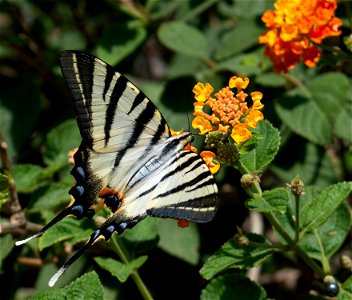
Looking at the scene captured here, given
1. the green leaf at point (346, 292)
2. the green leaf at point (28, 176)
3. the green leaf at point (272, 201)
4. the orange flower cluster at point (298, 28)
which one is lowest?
the green leaf at point (346, 292)

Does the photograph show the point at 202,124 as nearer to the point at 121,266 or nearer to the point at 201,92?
the point at 201,92

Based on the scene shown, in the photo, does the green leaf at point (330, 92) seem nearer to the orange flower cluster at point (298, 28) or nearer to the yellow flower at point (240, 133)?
the orange flower cluster at point (298, 28)

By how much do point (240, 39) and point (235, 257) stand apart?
1322 mm

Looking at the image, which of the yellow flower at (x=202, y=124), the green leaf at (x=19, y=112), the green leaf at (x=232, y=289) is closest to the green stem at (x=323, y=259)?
the green leaf at (x=232, y=289)

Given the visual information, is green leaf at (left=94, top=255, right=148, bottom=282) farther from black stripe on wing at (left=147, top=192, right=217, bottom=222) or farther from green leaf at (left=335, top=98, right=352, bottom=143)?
green leaf at (left=335, top=98, right=352, bottom=143)

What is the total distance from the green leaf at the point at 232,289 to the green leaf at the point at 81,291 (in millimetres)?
397

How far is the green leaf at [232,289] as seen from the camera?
2.12m

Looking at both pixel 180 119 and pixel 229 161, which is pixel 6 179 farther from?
pixel 180 119

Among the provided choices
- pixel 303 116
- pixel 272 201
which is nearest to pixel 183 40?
pixel 303 116

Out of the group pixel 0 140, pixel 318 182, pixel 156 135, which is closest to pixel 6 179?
pixel 0 140

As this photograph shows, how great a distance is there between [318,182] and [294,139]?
0.30 m

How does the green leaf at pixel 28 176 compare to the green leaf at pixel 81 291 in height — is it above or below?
above

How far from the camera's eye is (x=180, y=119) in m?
3.05

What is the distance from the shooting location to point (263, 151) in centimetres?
205
